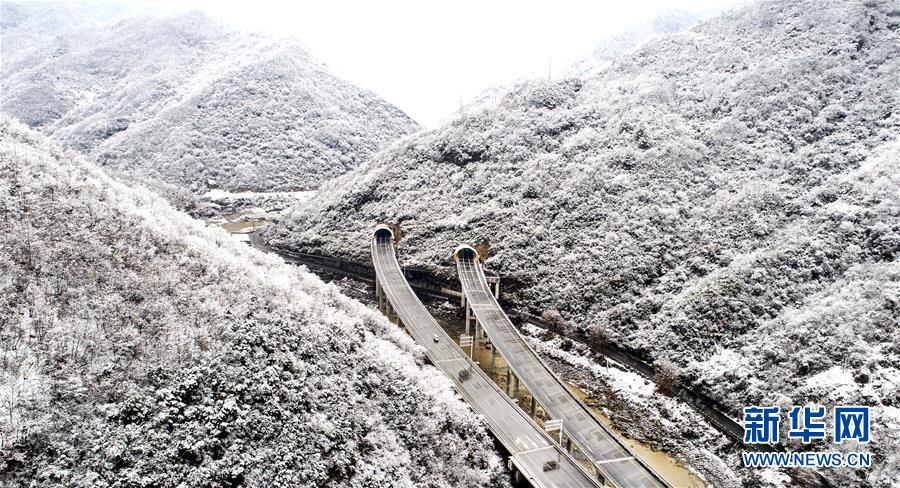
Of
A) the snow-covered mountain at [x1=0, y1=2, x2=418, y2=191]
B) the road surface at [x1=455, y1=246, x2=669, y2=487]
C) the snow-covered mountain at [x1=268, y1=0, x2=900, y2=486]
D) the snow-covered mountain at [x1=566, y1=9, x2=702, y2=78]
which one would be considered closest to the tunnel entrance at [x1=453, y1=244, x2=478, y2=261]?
the snow-covered mountain at [x1=268, y1=0, x2=900, y2=486]

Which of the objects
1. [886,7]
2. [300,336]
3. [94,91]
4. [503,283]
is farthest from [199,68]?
[886,7]

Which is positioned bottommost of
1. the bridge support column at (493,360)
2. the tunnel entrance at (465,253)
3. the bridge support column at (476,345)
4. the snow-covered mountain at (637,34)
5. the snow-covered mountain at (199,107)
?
the bridge support column at (493,360)

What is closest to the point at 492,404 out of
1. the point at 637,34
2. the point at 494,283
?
the point at 494,283

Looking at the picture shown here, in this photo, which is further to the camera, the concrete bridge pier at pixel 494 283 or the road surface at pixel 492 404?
the concrete bridge pier at pixel 494 283

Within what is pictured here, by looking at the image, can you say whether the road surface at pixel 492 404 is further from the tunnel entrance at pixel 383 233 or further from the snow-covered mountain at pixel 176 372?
the tunnel entrance at pixel 383 233

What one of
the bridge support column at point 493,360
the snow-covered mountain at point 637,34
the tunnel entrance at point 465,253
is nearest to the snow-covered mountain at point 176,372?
the bridge support column at point 493,360

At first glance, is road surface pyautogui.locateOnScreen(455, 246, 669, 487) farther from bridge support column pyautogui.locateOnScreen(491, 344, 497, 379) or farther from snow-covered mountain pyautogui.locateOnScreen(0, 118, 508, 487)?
snow-covered mountain pyautogui.locateOnScreen(0, 118, 508, 487)
